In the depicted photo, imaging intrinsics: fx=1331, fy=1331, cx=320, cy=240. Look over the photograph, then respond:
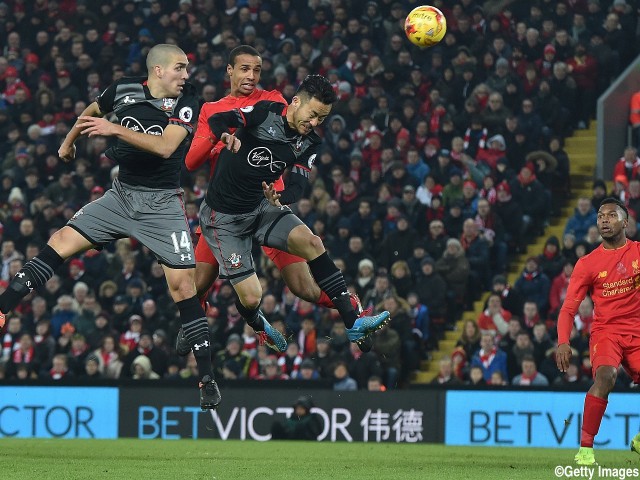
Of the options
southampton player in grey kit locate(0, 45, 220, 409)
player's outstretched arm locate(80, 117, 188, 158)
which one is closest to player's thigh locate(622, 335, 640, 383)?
southampton player in grey kit locate(0, 45, 220, 409)

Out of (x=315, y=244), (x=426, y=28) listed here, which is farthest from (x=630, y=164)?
(x=315, y=244)

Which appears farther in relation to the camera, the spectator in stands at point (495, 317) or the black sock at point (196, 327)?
the spectator in stands at point (495, 317)

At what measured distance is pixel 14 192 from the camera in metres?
21.4

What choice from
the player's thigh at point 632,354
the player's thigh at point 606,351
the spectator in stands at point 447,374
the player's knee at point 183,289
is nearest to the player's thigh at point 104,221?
the player's knee at point 183,289

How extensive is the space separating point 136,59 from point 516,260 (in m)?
8.24

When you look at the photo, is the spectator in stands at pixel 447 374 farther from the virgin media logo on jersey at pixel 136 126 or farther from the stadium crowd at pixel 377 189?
the virgin media logo on jersey at pixel 136 126

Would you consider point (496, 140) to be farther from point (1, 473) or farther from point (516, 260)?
point (1, 473)

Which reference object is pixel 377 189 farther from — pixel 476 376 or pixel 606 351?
pixel 606 351

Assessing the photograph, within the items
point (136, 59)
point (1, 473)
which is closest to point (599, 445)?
point (1, 473)

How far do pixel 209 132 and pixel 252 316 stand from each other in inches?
76.5

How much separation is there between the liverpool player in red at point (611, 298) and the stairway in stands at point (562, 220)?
6.97 metres

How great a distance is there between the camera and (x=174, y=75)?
35.3 feet

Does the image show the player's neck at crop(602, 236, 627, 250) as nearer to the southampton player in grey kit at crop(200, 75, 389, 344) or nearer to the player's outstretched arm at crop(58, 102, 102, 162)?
the southampton player in grey kit at crop(200, 75, 389, 344)

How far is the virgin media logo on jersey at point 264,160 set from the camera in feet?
37.7
